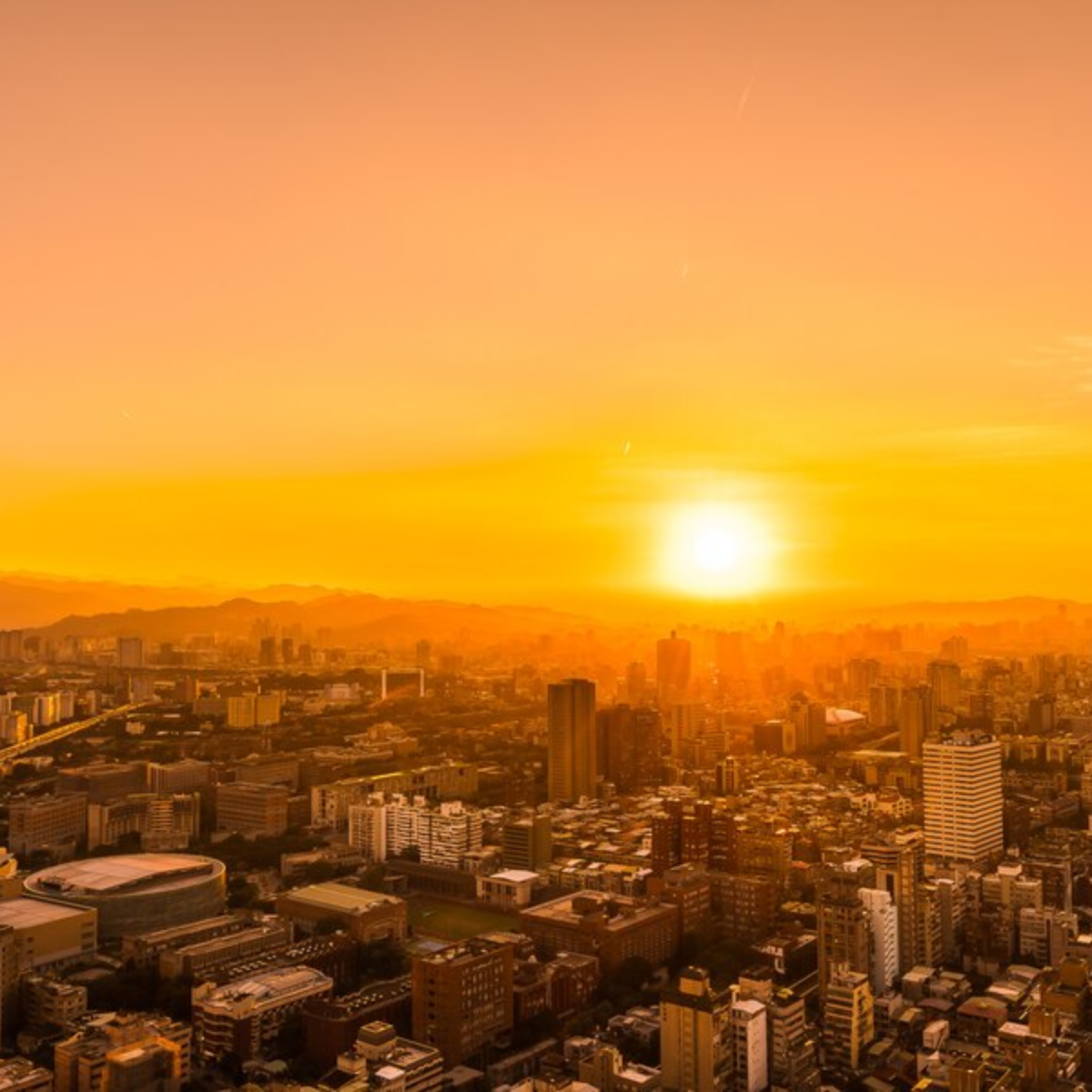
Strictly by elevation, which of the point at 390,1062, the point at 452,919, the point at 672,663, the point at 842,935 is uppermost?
the point at 672,663

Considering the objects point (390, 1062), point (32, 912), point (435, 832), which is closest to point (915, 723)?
point (435, 832)

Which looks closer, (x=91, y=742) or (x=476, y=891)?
(x=476, y=891)

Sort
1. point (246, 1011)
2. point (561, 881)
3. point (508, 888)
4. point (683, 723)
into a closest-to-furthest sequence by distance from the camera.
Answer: point (246, 1011)
point (508, 888)
point (561, 881)
point (683, 723)

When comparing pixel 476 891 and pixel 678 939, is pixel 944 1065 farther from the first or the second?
pixel 476 891

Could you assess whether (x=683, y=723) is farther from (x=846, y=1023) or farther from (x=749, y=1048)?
(x=749, y=1048)

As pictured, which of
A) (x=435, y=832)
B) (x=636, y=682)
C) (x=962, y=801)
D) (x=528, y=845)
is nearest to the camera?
(x=962, y=801)

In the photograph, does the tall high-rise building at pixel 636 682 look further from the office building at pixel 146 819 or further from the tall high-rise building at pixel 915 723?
the office building at pixel 146 819

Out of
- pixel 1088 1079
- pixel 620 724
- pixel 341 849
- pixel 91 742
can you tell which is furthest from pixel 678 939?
pixel 91 742
